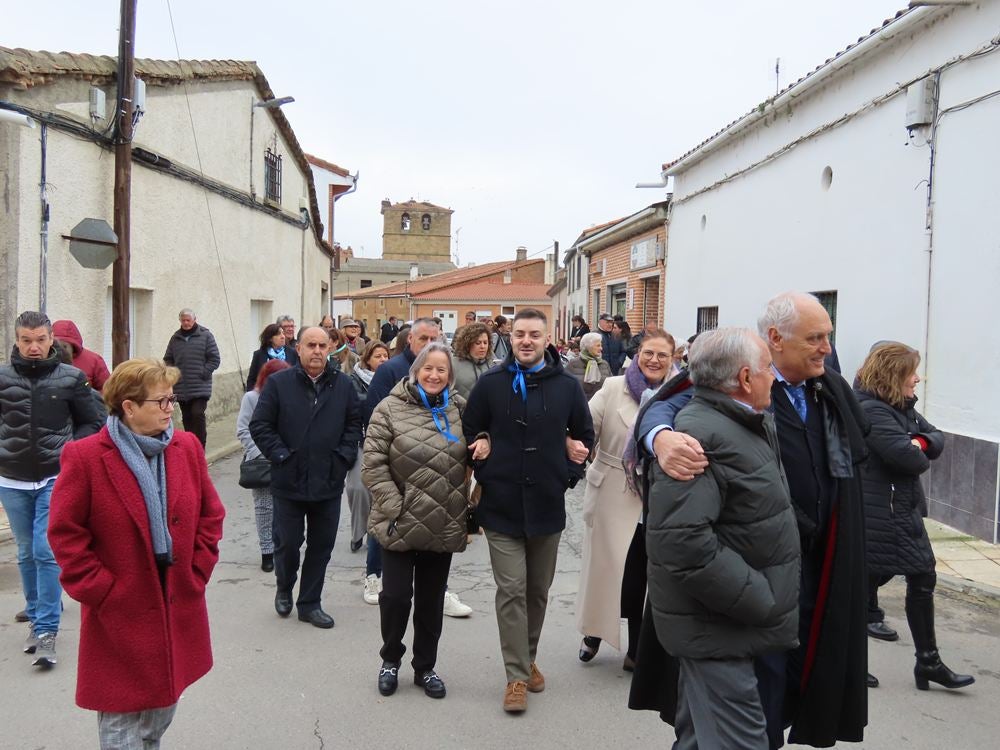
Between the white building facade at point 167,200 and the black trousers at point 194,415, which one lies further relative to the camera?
the black trousers at point 194,415

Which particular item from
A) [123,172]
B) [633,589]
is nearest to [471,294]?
[123,172]

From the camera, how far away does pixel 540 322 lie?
412 cm

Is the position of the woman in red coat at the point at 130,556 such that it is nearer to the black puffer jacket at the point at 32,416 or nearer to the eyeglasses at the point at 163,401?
the eyeglasses at the point at 163,401

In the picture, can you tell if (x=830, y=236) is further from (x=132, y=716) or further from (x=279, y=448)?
(x=132, y=716)

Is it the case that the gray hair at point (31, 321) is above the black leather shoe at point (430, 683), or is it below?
above

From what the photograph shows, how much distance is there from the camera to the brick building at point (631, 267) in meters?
16.3

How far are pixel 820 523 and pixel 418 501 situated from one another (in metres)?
1.90

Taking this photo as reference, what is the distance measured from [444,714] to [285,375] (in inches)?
90.0

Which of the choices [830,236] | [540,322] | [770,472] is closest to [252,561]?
[540,322]

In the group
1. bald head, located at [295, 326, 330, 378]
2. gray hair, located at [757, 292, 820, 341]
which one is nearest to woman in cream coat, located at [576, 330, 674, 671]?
gray hair, located at [757, 292, 820, 341]

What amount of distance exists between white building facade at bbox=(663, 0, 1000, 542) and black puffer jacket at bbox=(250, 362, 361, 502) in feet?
17.5

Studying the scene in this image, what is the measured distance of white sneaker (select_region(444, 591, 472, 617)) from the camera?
5.25 meters

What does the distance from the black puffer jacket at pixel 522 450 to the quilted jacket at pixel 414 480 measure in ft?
0.42

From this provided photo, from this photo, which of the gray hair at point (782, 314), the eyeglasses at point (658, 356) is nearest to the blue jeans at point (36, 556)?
the eyeglasses at point (658, 356)
